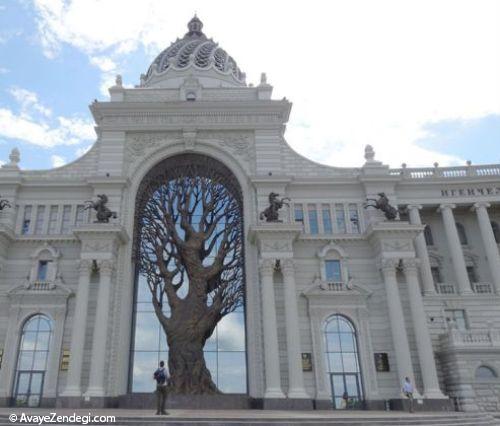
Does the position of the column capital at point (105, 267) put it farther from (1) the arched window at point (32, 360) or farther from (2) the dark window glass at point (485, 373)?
(2) the dark window glass at point (485, 373)

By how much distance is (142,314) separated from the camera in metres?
29.3

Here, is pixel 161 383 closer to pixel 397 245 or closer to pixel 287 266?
pixel 287 266

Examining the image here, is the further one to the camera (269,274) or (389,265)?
(389,265)

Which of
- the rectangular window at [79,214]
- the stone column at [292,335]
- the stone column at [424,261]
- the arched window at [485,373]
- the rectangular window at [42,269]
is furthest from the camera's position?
the stone column at [424,261]

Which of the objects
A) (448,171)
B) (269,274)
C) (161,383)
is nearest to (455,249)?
(448,171)

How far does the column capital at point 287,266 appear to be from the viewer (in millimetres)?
27609

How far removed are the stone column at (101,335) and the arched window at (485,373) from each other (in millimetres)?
21560

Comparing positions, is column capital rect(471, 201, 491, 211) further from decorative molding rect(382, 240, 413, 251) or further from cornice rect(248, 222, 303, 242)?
cornice rect(248, 222, 303, 242)

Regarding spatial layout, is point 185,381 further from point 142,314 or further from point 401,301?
point 401,301

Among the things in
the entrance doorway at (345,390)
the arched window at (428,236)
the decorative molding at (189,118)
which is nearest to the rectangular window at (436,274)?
the arched window at (428,236)

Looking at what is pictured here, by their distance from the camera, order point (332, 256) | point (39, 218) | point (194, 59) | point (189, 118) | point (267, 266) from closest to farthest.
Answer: point (267, 266)
point (332, 256)
point (39, 218)
point (189, 118)
point (194, 59)

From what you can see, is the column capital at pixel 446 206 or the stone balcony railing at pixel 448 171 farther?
the stone balcony railing at pixel 448 171

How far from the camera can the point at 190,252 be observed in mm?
29891

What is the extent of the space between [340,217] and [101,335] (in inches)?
682
